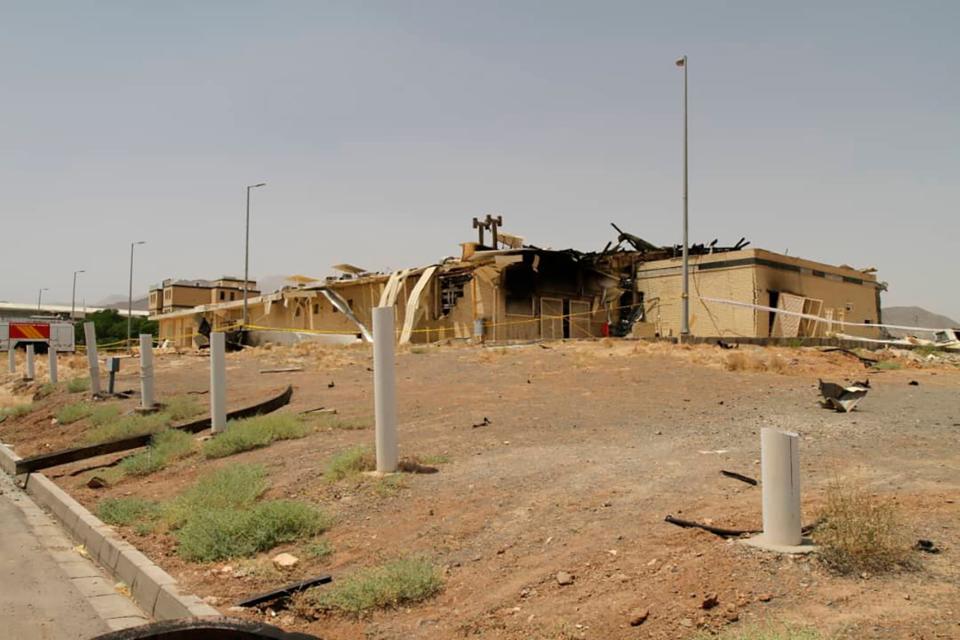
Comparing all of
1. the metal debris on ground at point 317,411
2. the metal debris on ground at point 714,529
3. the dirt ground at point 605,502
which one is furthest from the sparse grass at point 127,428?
the metal debris on ground at point 714,529

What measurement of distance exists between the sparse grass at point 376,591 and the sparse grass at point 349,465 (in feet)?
9.56

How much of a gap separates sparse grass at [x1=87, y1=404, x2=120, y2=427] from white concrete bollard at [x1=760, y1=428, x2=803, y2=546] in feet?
46.1

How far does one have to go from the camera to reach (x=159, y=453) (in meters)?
11.5

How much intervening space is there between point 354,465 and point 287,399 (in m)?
7.65

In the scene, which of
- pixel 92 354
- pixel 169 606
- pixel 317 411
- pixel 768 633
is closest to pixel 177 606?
pixel 169 606

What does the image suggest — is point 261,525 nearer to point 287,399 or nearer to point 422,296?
point 287,399

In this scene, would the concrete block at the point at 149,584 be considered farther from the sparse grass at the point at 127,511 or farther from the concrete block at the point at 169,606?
the sparse grass at the point at 127,511

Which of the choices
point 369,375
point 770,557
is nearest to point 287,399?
point 369,375

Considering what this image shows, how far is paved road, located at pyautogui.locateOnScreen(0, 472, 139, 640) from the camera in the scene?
17.3 feet

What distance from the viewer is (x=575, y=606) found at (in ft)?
14.8

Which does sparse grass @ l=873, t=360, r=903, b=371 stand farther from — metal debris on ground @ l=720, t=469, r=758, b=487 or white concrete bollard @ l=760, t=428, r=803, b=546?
white concrete bollard @ l=760, t=428, r=803, b=546

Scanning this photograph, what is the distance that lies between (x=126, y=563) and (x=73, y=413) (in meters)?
12.1

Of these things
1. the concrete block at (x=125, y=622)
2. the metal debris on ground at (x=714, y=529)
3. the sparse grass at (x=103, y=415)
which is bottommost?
the concrete block at (x=125, y=622)

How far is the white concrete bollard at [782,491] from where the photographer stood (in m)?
4.74
